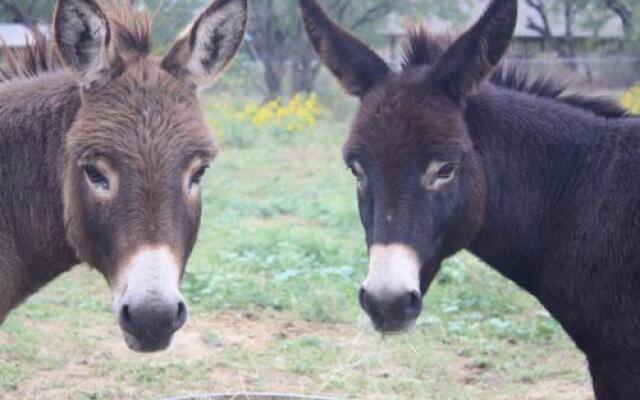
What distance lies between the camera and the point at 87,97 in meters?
3.22

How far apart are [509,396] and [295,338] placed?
162cm

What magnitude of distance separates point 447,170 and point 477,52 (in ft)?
1.69

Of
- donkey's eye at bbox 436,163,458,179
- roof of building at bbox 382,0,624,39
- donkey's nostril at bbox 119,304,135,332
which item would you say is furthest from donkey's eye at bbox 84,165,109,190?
roof of building at bbox 382,0,624,39

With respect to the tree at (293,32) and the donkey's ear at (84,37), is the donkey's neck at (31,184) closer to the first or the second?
the donkey's ear at (84,37)

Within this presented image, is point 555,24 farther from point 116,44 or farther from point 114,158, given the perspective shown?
point 114,158

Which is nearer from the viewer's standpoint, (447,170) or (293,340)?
(447,170)

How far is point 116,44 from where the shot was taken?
3361mm

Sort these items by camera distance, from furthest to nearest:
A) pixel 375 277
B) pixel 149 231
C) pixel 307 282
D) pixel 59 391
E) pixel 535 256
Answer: pixel 307 282, pixel 59 391, pixel 535 256, pixel 375 277, pixel 149 231

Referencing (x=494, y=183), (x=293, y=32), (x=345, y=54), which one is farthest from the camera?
(x=293, y=32)

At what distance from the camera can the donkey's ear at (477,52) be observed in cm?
340

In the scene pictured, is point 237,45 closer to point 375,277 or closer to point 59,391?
point 375,277

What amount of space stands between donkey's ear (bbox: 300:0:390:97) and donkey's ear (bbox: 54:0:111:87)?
3.13ft

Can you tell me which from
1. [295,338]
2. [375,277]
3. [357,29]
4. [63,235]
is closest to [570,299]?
[375,277]

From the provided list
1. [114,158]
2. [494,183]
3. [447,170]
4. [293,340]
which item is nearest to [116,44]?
[114,158]
